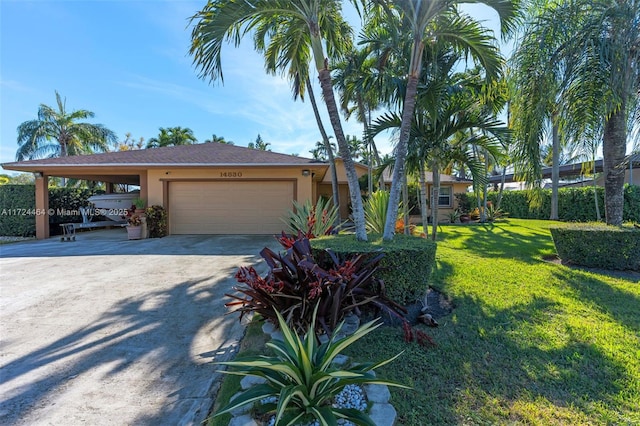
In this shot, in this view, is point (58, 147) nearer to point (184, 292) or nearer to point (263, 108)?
point (263, 108)

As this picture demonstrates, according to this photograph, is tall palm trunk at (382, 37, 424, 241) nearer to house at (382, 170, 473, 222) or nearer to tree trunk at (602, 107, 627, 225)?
tree trunk at (602, 107, 627, 225)

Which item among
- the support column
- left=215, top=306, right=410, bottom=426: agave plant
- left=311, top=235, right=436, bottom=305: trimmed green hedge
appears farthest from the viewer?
the support column

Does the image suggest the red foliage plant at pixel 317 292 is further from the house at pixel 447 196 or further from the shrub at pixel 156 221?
the house at pixel 447 196

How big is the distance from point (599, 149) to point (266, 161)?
968cm

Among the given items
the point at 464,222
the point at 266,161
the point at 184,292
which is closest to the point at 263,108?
the point at 266,161

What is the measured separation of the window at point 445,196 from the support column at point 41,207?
20146mm

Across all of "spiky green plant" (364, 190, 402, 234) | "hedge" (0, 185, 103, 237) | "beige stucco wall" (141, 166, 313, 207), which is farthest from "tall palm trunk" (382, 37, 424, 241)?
"hedge" (0, 185, 103, 237)

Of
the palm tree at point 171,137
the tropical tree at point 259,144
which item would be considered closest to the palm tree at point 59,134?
the palm tree at point 171,137

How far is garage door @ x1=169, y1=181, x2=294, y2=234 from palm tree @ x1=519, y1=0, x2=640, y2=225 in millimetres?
8624

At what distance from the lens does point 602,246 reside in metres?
5.75

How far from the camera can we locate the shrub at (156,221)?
11.0 m

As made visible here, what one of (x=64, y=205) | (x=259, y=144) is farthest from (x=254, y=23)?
(x=259, y=144)

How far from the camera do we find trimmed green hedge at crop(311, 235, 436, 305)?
11.5 ft

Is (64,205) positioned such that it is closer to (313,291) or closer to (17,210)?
(17,210)
